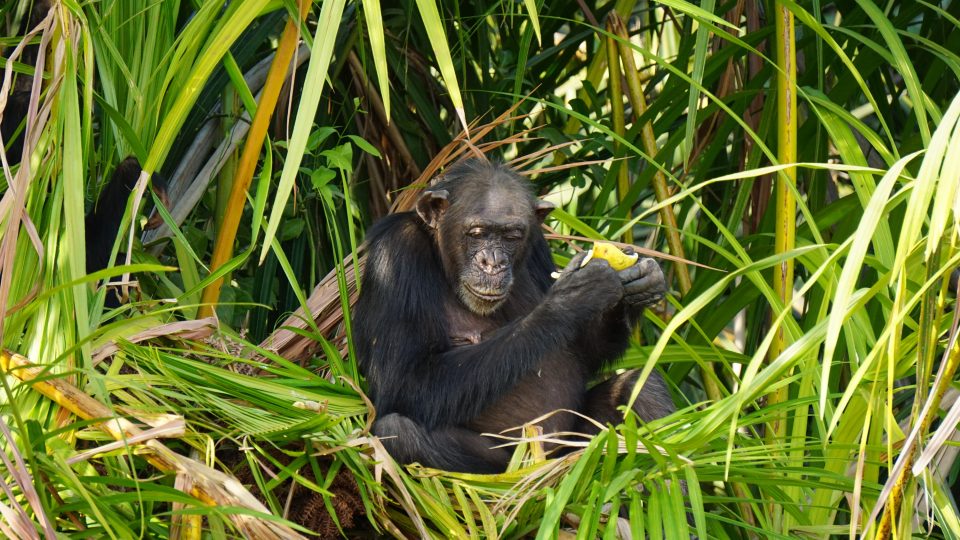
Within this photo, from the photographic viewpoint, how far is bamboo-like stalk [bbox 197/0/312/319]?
14.9 ft

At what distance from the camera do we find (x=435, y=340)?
499 centimetres

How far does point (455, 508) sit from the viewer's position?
12.9ft

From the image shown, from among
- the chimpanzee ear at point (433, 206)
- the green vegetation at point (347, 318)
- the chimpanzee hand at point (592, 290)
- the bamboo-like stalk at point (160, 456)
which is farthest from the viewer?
the chimpanzee ear at point (433, 206)

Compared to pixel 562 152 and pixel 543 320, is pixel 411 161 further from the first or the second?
pixel 543 320

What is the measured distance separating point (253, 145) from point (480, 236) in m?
1.00

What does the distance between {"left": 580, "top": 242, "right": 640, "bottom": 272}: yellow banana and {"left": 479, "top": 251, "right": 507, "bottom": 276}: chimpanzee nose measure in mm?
409

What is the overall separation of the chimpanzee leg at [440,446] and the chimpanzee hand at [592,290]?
24.9 inches

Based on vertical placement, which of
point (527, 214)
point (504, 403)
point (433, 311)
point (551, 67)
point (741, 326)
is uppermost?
point (551, 67)

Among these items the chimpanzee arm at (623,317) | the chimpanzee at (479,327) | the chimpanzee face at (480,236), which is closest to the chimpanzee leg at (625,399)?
the chimpanzee at (479,327)

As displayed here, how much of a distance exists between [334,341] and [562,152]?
1808mm

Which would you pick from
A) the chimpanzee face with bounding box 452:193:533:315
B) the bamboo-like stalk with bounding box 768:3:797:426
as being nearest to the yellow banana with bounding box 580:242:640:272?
the chimpanzee face with bounding box 452:193:533:315

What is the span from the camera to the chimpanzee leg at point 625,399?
5012 mm

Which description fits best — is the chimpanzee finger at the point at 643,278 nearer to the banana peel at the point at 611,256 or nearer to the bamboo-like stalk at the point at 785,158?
the banana peel at the point at 611,256

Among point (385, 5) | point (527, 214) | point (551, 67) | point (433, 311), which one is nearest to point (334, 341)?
point (433, 311)
